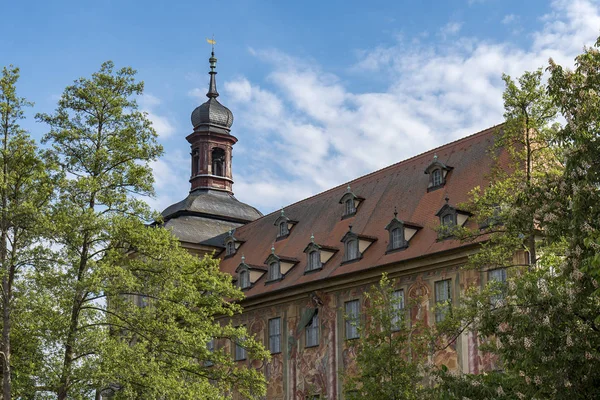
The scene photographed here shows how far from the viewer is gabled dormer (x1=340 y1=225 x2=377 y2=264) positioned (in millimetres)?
33219

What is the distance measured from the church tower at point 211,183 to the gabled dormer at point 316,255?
447 inches

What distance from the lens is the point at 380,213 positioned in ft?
115

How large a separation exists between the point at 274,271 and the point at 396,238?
283 inches

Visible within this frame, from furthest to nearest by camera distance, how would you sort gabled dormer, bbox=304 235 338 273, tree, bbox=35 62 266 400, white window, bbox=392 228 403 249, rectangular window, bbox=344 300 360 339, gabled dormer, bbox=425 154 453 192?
1. gabled dormer, bbox=304 235 338 273
2. gabled dormer, bbox=425 154 453 192
3. rectangular window, bbox=344 300 360 339
4. white window, bbox=392 228 403 249
5. tree, bbox=35 62 266 400

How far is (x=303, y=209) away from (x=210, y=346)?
277 inches

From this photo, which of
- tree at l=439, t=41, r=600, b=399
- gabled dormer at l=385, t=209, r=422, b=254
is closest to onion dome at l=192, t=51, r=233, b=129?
gabled dormer at l=385, t=209, r=422, b=254

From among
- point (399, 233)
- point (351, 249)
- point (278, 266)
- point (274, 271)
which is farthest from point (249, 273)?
point (399, 233)

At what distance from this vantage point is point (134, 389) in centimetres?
2175

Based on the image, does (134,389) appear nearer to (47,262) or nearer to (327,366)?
(47,262)

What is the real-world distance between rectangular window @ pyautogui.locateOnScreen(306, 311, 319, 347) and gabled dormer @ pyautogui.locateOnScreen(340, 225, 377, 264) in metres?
2.56

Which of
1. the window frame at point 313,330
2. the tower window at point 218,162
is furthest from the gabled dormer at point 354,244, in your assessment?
the tower window at point 218,162

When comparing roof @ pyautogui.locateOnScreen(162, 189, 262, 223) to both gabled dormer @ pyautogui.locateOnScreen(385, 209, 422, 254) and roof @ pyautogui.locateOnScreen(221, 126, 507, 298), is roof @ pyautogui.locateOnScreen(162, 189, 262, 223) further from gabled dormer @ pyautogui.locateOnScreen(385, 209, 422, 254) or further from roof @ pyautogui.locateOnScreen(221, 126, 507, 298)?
gabled dormer @ pyautogui.locateOnScreen(385, 209, 422, 254)

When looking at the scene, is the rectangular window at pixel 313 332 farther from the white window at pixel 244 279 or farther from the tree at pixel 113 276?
the tree at pixel 113 276

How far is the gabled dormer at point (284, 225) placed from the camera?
4112 cm
